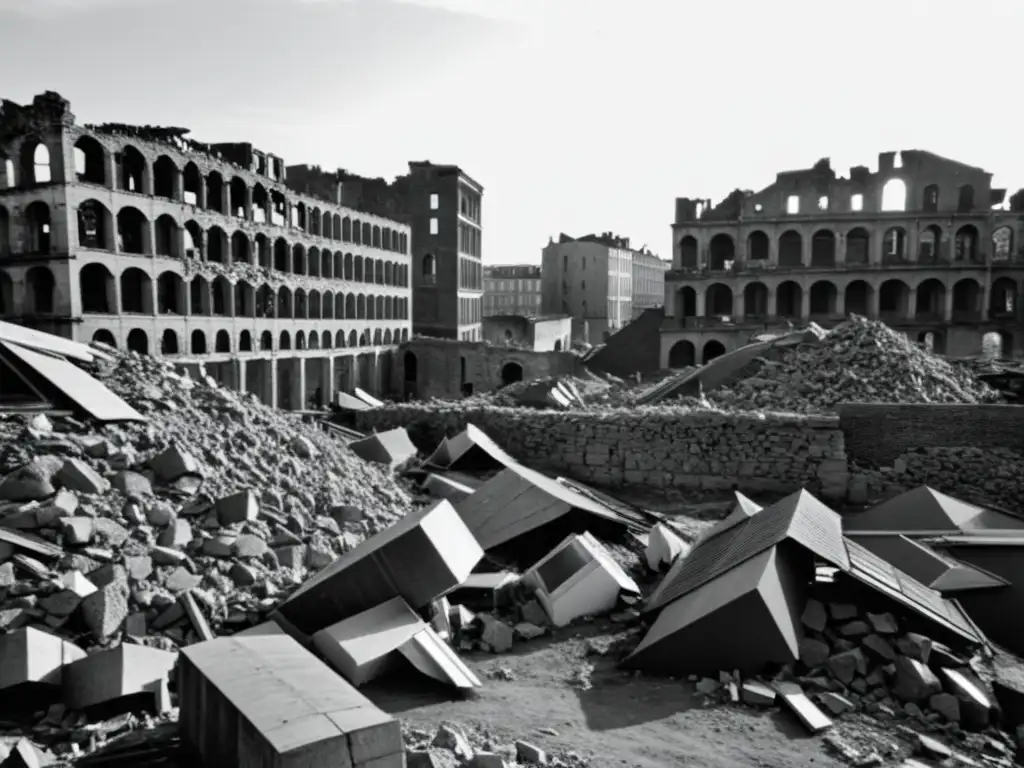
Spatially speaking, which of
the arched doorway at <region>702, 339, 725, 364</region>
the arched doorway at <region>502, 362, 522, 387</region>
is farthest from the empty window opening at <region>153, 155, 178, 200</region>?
the arched doorway at <region>702, 339, 725, 364</region>

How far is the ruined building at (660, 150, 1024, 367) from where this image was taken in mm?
41156

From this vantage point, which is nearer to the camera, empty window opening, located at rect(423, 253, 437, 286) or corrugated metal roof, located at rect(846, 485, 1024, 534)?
corrugated metal roof, located at rect(846, 485, 1024, 534)

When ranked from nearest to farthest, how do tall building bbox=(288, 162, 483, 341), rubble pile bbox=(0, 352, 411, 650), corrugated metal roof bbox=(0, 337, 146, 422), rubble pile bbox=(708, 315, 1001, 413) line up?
rubble pile bbox=(0, 352, 411, 650) → corrugated metal roof bbox=(0, 337, 146, 422) → rubble pile bbox=(708, 315, 1001, 413) → tall building bbox=(288, 162, 483, 341)

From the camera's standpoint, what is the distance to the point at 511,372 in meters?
40.6

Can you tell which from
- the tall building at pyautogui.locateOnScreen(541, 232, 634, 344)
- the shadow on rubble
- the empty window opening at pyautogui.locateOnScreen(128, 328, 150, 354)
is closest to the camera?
the shadow on rubble

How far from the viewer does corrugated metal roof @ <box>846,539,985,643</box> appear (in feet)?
22.4

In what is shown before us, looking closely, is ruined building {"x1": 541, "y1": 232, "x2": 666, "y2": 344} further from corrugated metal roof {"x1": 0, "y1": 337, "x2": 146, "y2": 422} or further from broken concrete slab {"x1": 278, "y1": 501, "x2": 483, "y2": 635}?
broken concrete slab {"x1": 278, "y1": 501, "x2": 483, "y2": 635}

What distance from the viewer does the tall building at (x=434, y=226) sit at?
161 ft

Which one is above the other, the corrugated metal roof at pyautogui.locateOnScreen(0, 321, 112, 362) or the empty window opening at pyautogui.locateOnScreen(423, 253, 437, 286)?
the empty window opening at pyautogui.locateOnScreen(423, 253, 437, 286)

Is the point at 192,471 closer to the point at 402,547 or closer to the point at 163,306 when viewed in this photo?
the point at 402,547

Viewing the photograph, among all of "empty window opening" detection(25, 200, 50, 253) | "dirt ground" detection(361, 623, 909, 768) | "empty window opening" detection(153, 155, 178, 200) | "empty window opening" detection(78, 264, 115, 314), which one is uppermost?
"empty window opening" detection(153, 155, 178, 200)

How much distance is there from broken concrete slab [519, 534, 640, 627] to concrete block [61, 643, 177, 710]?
12.2 feet

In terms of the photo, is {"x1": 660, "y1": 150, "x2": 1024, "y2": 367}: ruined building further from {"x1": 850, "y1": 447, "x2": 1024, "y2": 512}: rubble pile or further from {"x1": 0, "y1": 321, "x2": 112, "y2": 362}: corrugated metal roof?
{"x1": 0, "y1": 321, "x2": 112, "y2": 362}: corrugated metal roof

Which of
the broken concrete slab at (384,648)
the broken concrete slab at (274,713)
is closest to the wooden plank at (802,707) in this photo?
the broken concrete slab at (384,648)
